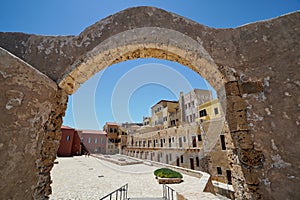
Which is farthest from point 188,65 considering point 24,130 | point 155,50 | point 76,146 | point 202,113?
point 76,146

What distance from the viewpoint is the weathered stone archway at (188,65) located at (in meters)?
2.24

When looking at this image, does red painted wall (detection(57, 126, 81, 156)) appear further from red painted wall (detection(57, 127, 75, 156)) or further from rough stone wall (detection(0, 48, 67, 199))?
rough stone wall (detection(0, 48, 67, 199))

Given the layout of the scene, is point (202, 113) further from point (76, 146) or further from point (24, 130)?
point (24, 130)

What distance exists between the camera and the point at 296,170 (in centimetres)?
245

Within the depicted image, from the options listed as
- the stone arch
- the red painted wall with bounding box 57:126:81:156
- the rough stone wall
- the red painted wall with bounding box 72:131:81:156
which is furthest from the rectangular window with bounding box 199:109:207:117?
the rough stone wall

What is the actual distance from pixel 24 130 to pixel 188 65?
135 inches

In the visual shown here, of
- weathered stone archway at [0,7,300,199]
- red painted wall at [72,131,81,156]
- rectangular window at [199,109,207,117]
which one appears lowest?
red painted wall at [72,131,81,156]

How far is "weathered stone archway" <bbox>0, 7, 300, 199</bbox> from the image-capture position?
224cm

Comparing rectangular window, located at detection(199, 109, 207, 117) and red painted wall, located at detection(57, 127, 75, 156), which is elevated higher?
rectangular window, located at detection(199, 109, 207, 117)

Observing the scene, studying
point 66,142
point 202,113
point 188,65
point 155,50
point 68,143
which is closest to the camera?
point 155,50

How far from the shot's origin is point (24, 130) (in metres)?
2.24

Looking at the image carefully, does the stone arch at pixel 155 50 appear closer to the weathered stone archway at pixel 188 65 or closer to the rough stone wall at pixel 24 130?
the weathered stone archway at pixel 188 65

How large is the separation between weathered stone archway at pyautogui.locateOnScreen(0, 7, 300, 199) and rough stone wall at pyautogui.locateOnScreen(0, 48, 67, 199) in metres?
0.01

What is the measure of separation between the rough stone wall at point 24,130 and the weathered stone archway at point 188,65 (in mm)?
13
